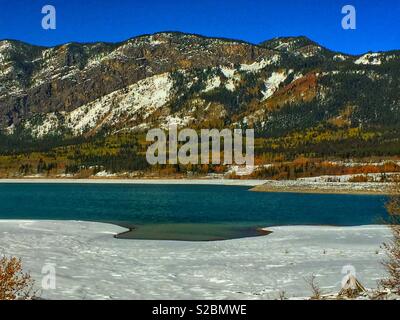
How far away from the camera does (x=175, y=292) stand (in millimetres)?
21344

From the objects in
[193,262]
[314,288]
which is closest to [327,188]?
[193,262]

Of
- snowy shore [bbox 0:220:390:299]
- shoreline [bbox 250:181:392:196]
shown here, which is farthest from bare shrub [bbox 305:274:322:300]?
shoreline [bbox 250:181:392:196]

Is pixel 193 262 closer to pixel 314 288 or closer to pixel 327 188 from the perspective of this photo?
pixel 314 288

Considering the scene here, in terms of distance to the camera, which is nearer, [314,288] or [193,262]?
[314,288]

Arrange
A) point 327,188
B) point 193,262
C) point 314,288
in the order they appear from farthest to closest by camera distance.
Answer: point 327,188 < point 193,262 < point 314,288

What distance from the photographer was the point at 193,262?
96.9ft

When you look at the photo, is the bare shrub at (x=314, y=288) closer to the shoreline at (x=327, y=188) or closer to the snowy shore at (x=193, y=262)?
the snowy shore at (x=193, y=262)

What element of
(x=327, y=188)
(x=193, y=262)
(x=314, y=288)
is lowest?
(x=327, y=188)

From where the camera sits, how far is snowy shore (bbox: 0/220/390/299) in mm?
21625

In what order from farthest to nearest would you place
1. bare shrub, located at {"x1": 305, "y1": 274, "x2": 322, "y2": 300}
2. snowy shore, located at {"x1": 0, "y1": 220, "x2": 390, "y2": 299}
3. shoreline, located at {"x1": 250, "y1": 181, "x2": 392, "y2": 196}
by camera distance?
1. shoreline, located at {"x1": 250, "y1": 181, "x2": 392, "y2": 196}
2. snowy shore, located at {"x1": 0, "y1": 220, "x2": 390, "y2": 299}
3. bare shrub, located at {"x1": 305, "y1": 274, "x2": 322, "y2": 300}

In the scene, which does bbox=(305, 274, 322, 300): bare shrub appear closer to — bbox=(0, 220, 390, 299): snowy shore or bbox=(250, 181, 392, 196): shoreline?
bbox=(0, 220, 390, 299): snowy shore

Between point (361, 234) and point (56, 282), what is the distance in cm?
2858
